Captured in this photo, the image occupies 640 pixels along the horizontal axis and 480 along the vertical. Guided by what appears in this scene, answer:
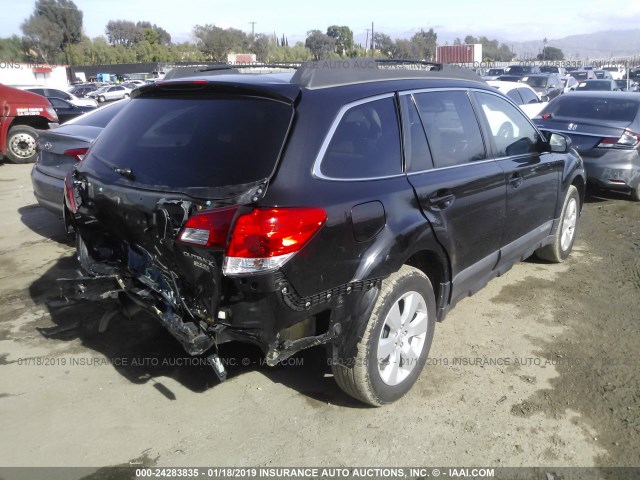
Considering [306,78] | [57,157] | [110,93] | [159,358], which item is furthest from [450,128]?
[110,93]

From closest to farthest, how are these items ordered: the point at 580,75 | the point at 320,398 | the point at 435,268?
1. the point at 320,398
2. the point at 435,268
3. the point at 580,75

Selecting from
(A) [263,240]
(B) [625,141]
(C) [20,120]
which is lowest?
(B) [625,141]

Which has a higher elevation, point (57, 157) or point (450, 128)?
point (450, 128)

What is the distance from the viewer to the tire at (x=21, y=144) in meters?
10.9

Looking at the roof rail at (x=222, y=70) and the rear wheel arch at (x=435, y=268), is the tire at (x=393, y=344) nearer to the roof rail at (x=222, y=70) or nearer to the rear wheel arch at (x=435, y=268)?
the rear wheel arch at (x=435, y=268)

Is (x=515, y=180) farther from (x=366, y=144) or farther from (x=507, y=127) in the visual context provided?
(x=366, y=144)

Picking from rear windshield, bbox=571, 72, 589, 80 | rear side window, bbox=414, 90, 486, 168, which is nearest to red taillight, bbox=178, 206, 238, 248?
rear side window, bbox=414, 90, 486, 168

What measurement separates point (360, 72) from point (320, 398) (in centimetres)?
192

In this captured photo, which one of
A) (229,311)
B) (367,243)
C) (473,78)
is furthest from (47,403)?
(473,78)

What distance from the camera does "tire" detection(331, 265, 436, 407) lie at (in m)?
2.93

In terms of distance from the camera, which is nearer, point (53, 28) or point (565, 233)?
point (565, 233)

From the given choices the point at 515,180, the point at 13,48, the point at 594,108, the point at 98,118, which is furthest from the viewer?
the point at 13,48

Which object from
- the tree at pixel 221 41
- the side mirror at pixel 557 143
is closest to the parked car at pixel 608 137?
the side mirror at pixel 557 143

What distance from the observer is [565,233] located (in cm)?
548
